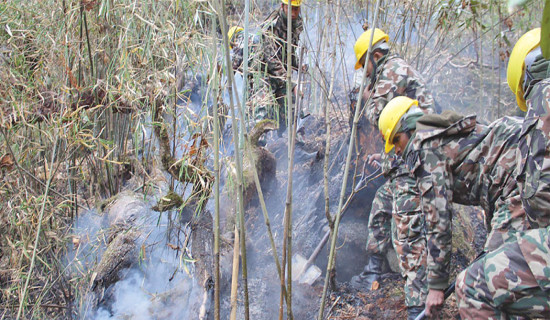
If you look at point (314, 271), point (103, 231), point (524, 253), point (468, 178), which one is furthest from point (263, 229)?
point (524, 253)

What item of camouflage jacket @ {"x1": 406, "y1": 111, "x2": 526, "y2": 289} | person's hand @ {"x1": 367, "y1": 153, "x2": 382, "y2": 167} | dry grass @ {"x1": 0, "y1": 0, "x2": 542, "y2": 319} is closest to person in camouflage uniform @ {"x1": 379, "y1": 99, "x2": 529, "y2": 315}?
camouflage jacket @ {"x1": 406, "y1": 111, "x2": 526, "y2": 289}

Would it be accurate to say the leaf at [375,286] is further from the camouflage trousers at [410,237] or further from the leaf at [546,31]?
the leaf at [546,31]

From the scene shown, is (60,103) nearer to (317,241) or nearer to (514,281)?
(317,241)

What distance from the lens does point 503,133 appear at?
1897 mm

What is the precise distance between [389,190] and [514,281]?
145cm

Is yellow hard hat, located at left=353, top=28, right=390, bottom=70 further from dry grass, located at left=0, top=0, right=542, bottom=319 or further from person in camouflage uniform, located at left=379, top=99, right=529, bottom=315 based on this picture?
person in camouflage uniform, located at left=379, top=99, right=529, bottom=315

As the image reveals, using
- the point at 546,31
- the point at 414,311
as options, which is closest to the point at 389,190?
A: the point at 414,311

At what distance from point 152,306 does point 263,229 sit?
996mm

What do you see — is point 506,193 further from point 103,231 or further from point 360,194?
point 103,231

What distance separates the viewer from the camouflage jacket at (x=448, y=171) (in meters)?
1.97

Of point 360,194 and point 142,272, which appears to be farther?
point 360,194

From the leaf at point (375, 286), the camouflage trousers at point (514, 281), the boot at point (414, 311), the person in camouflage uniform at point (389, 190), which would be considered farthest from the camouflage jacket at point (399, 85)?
the camouflage trousers at point (514, 281)

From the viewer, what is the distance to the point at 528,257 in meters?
1.42

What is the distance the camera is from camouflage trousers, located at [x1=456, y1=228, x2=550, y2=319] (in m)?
1.40
